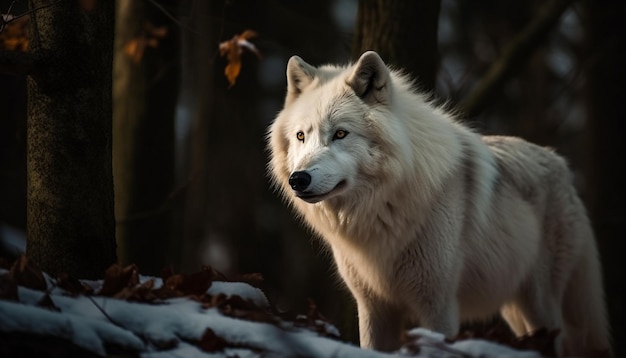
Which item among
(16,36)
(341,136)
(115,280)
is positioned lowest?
(115,280)

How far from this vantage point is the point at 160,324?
11.2 ft

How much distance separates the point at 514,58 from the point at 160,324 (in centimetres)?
561

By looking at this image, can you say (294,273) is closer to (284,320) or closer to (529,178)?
(529,178)

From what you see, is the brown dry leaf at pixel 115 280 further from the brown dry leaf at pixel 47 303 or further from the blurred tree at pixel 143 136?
the blurred tree at pixel 143 136

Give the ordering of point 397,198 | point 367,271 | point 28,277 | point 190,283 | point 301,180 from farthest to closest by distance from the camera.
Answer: point 367,271, point 397,198, point 301,180, point 190,283, point 28,277

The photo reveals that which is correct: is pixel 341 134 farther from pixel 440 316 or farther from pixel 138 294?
pixel 138 294

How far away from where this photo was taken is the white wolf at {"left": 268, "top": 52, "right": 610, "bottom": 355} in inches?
197

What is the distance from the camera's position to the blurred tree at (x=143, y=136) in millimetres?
8344

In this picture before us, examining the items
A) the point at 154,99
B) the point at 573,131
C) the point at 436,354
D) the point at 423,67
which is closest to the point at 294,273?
the point at 573,131

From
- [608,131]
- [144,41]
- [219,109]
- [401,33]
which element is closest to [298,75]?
[401,33]

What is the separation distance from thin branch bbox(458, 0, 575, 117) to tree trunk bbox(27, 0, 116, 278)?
14.0 ft

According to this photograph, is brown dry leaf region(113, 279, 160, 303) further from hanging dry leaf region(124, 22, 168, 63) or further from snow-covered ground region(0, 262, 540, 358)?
hanging dry leaf region(124, 22, 168, 63)

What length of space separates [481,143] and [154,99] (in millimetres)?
4064

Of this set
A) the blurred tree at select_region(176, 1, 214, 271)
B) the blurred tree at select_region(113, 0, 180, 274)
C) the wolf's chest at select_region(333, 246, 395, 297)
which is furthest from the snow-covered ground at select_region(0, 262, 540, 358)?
the blurred tree at select_region(176, 1, 214, 271)
